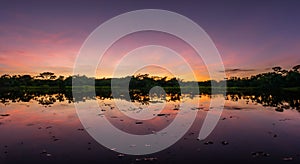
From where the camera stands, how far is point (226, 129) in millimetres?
15750

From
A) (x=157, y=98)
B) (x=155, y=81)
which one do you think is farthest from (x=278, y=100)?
(x=155, y=81)

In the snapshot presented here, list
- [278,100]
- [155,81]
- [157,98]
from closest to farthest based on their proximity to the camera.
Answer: [278,100]
[157,98]
[155,81]

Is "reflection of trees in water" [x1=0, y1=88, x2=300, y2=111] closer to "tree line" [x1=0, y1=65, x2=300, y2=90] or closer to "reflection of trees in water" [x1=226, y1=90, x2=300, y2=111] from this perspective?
"reflection of trees in water" [x1=226, y1=90, x2=300, y2=111]

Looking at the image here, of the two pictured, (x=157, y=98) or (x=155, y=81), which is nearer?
(x=157, y=98)

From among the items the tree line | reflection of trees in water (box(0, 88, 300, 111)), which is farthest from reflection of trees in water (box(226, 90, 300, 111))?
the tree line

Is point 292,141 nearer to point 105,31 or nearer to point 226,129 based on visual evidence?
point 226,129

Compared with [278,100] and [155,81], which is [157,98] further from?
[155,81]

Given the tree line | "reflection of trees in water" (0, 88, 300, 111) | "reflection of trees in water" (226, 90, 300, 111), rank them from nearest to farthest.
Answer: "reflection of trees in water" (226, 90, 300, 111) < "reflection of trees in water" (0, 88, 300, 111) < the tree line

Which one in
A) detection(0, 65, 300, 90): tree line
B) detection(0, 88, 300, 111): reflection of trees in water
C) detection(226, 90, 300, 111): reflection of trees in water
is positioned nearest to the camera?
detection(226, 90, 300, 111): reflection of trees in water

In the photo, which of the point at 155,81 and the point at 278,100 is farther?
the point at 155,81

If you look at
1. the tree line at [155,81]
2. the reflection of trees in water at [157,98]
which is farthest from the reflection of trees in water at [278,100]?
the tree line at [155,81]

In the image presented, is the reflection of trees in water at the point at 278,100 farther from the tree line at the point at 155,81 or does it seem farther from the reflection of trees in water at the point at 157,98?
the tree line at the point at 155,81

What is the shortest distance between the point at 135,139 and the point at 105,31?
20968 mm

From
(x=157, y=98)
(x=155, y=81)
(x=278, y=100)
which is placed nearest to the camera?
(x=278, y=100)
